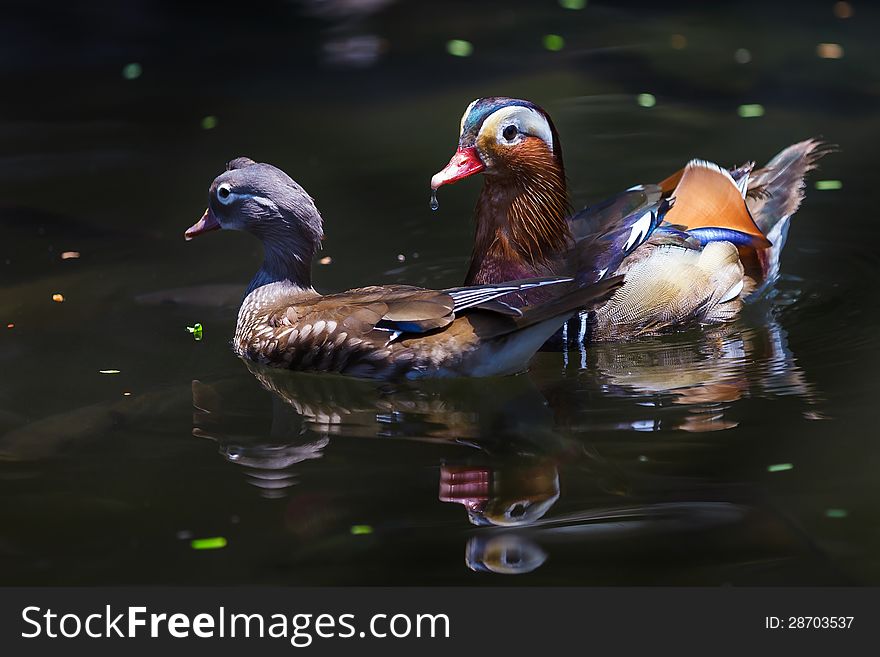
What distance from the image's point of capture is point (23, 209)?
27.1ft

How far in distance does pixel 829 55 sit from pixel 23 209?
5843mm

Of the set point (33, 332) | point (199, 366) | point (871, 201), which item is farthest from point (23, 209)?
point (871, 201)

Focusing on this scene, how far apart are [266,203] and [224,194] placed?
0.67 feet

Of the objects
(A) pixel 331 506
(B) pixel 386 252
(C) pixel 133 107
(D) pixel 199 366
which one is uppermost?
(C) pixel 133 107

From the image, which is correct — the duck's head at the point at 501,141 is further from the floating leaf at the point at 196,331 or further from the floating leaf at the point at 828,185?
the floating leaf at the point at 828,185

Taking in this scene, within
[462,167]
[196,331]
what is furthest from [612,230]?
[196,331]

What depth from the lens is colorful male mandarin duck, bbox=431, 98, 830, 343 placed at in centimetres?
612

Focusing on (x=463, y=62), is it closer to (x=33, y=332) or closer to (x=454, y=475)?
(x=33, y=332)

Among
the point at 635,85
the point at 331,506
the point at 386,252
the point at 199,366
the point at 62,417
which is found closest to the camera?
the point at 331,506

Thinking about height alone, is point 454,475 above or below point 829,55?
below

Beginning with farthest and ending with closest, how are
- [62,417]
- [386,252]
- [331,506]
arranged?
[386,252] < [62,417] < [331,506]

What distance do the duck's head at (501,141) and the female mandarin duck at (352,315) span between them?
0.54 meters

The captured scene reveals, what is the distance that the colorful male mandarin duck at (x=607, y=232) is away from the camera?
20.1 ft

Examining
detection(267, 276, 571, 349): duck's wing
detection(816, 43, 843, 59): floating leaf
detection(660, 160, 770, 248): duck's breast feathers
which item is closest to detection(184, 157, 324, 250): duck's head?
detection(267, 276, 571, 349): duck's wing
